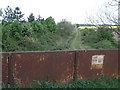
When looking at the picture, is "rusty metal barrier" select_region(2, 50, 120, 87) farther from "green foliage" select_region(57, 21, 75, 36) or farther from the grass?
"green foliage" select_region(57, 21, 75, 36)

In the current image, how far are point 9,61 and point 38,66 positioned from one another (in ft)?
1.97

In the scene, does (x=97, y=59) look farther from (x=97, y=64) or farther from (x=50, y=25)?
(x=50, y=25)

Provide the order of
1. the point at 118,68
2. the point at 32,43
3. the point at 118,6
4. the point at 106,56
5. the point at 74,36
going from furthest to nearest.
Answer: the point at 74,36 < the point at 32,43 < the point at 118,6 < the point at 118,68 < the point at 106,56

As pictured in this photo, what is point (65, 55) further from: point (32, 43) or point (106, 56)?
point (32, 43)

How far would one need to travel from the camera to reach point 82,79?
13.8ft

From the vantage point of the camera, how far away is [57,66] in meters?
3.87

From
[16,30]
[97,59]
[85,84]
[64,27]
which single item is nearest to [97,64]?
[97,59]

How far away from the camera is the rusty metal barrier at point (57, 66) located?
3398 millimetres

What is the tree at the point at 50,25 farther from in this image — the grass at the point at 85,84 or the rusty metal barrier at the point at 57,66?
the grass at the point at 85,84

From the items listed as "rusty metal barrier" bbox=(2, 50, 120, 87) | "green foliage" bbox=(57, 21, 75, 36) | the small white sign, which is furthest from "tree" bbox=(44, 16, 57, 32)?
the small white sign

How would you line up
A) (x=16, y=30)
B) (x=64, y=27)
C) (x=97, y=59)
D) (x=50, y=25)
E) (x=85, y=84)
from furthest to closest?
1. (x=64, y=27)
2. (x=50, y=25)
3. (x=16, y=30)
4. (x=97, y=59)
5. (x=85, y=84)

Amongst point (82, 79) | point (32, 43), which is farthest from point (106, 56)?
point (32, 43)

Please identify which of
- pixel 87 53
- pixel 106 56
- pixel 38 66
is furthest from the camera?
pixel 106 56

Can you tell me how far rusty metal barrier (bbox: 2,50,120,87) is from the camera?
340cm
